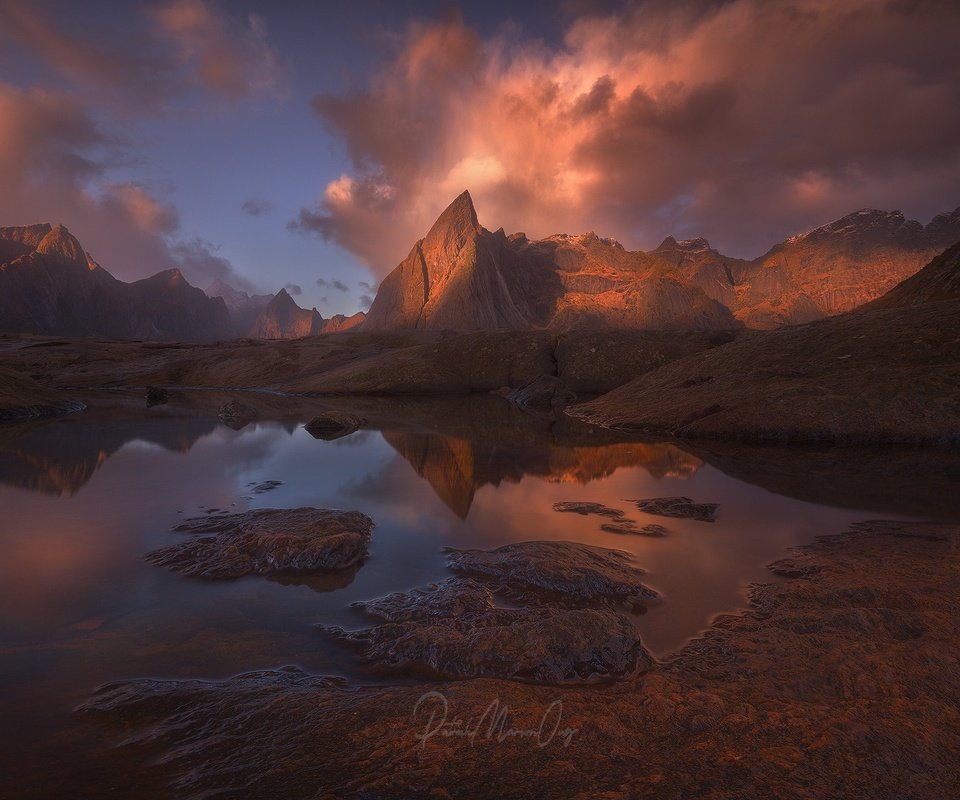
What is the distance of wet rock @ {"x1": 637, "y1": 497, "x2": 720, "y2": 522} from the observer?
27.9 feet

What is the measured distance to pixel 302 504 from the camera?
9438mm

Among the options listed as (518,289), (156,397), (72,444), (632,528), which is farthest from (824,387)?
(518,289)

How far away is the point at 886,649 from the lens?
161 inches

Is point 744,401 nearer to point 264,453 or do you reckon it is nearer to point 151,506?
point 264,453

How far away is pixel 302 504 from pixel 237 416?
15.2 m

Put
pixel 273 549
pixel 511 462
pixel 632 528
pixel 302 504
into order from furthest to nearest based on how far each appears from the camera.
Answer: pixel 511 462 → pixel 302 504 → pixel 632 528 → pixel 273 549

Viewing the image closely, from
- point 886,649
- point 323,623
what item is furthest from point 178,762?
point 886,649

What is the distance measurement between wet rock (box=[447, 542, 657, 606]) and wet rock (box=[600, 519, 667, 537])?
3.29ft

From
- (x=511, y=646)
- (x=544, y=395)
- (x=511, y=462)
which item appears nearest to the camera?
(x=511, y=646)

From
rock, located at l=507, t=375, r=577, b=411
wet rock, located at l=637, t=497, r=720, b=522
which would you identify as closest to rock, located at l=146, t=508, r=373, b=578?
wet rock, located at l=637, t=497, r=720, b=522

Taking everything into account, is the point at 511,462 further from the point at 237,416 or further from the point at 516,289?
the point at 516,289

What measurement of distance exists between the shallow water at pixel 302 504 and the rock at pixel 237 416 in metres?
4.50

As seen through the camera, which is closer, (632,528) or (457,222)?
(632,528)

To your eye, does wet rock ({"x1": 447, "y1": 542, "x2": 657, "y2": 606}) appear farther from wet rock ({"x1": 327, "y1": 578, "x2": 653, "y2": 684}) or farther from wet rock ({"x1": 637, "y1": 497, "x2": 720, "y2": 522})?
wet rock ({"x1": 637, "y1": 497, "x2": 720, "y2": 522})
